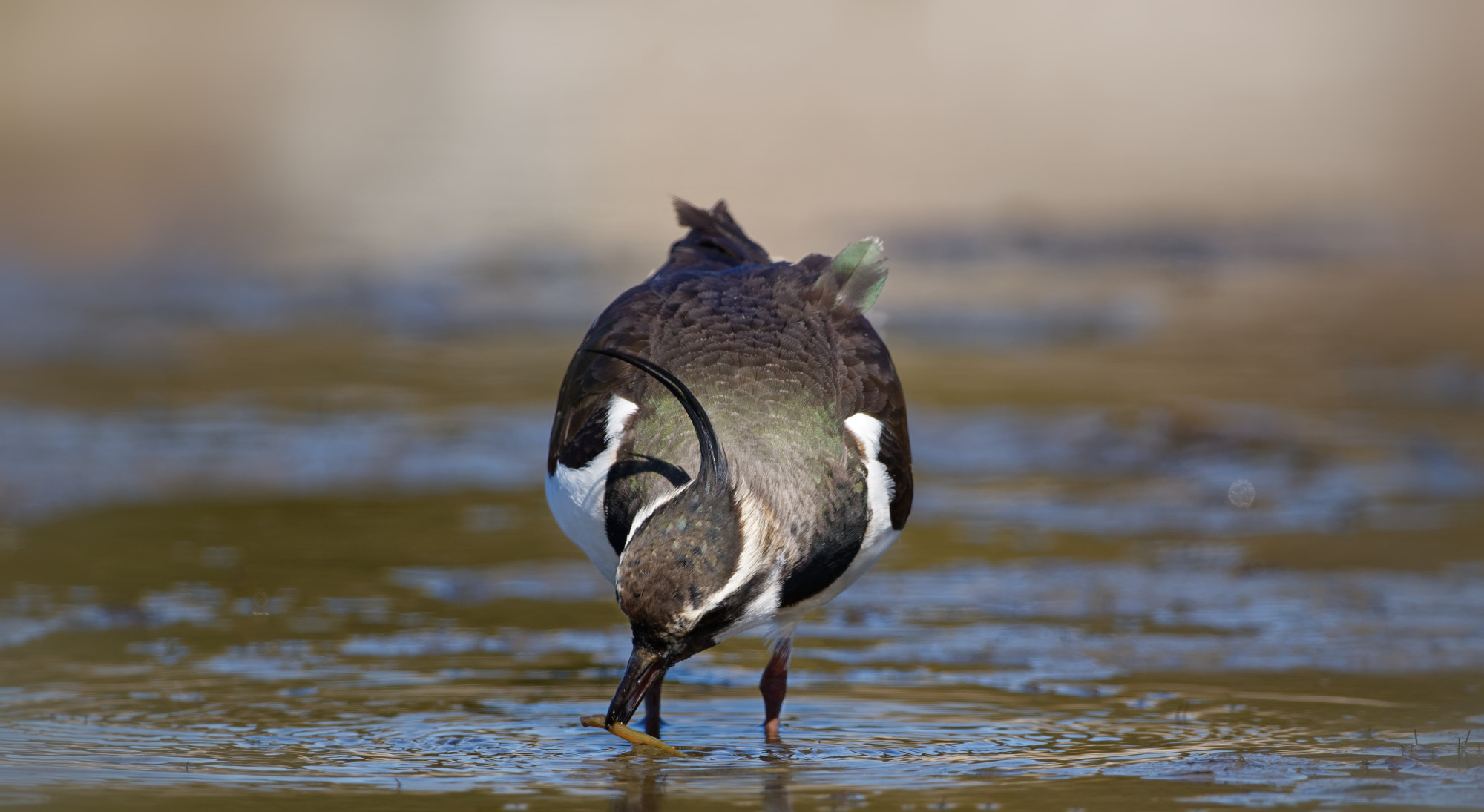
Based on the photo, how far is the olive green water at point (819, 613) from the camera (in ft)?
16.9

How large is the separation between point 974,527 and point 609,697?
2.81 m

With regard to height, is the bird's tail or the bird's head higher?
the bird's tail

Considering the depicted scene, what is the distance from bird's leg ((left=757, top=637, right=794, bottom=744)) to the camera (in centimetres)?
577

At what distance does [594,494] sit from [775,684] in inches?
34.7

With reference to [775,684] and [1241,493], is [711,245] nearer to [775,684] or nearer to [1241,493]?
[775,684]

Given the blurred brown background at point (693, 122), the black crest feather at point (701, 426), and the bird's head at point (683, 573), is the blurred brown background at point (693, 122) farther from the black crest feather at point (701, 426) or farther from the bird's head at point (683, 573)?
the bird's head at point (683, 573)

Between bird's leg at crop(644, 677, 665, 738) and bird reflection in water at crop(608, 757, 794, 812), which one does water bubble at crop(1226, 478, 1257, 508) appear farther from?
bird reflection in water at crop(608, 757, 794, 812)

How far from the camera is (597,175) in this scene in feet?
73.2

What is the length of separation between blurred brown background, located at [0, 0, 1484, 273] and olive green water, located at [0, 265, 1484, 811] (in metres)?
5.78

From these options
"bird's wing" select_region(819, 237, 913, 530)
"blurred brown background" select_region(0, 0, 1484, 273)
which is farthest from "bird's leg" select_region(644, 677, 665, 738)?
"blurred brown background" select_region(0, 0, 1484, 273)

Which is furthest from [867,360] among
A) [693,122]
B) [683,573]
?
[693,122]

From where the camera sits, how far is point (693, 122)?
2398 cm

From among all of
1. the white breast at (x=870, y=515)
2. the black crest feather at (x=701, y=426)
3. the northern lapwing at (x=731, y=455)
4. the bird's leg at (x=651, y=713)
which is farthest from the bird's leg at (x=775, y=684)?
the black crest feather at (x=701, y=426)

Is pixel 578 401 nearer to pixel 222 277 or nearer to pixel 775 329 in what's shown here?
pixel 775 329
